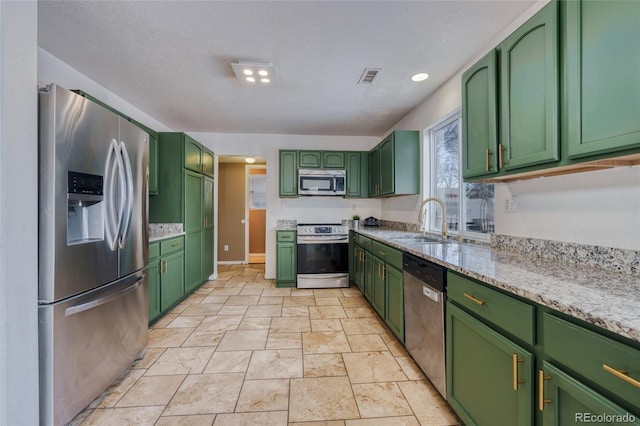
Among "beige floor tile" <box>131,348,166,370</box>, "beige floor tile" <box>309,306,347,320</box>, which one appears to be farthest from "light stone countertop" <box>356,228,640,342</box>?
"beige floor tile" <box>131,348,166,370</box>

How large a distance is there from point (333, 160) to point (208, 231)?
2.34 metres

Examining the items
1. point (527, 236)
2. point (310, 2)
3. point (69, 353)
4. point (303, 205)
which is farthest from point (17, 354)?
point (303, 205)

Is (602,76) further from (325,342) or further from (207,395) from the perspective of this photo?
(207,395)

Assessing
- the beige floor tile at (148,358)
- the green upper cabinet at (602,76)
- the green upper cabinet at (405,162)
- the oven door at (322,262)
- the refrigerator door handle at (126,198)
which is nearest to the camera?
the green upper cabinet at (602,76)

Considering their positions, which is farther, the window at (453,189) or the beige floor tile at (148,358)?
the window at (453,189)

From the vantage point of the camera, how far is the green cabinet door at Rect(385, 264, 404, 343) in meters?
2.20

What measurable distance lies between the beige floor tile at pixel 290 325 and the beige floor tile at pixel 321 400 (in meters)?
0.79

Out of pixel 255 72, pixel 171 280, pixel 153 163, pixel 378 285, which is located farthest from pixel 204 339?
pixel 255 72

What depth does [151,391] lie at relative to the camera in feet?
5.79

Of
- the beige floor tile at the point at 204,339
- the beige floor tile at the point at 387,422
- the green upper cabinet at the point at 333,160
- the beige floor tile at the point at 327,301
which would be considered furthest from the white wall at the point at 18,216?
the green upper cabinet at the point at 333,160

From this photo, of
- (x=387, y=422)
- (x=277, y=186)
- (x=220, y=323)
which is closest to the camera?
(x=387, y=422)

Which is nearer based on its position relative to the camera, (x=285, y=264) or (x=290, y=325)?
(x=290, y=325)

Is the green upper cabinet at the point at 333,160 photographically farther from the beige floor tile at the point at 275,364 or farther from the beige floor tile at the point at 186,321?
the beige floor tile at the point at 275,364

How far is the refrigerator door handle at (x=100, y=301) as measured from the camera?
1.46 metres
